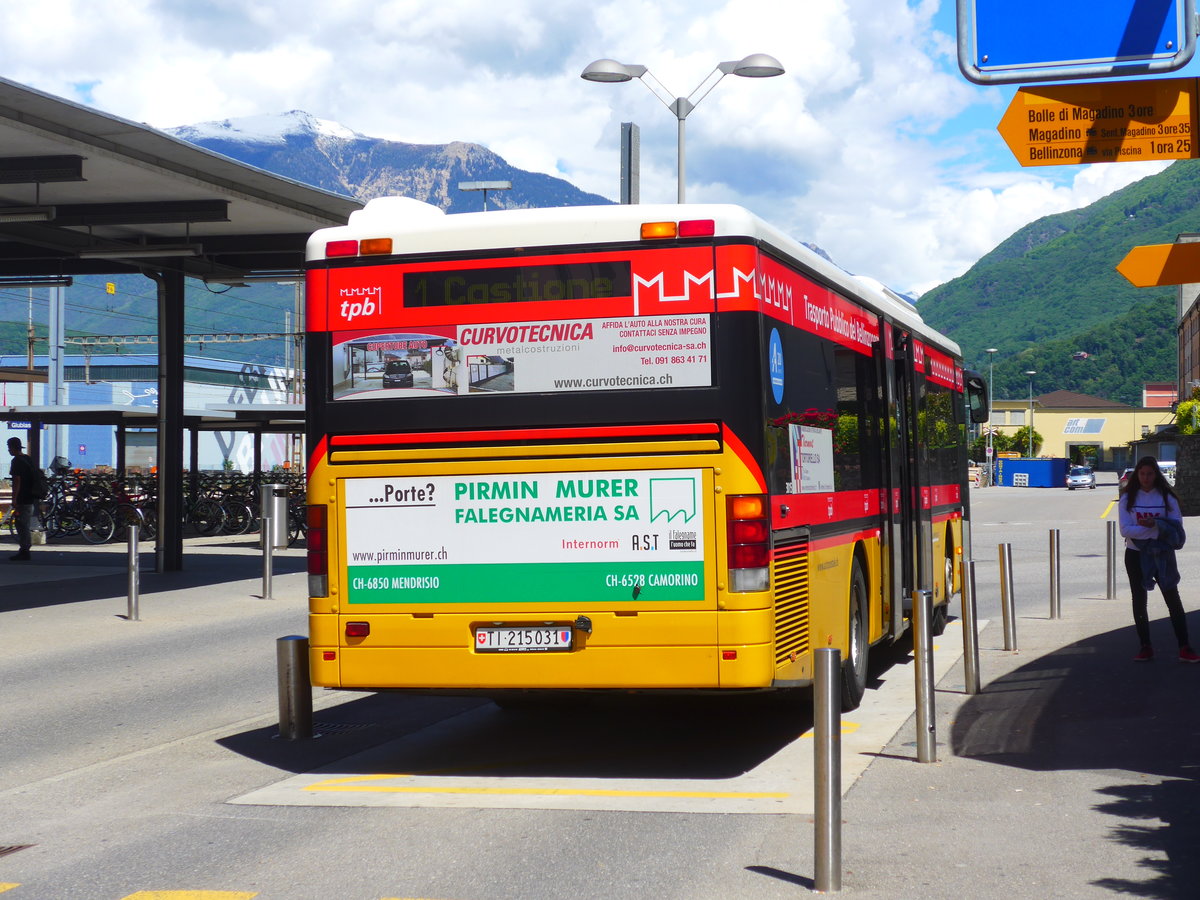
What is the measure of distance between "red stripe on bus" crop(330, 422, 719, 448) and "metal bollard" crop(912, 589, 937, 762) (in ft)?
5.19

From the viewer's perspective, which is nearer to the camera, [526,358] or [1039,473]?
[526,358]

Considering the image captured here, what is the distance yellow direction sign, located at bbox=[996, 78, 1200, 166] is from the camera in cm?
663

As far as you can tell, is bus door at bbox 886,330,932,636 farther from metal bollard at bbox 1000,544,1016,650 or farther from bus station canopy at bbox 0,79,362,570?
bus station canopy at bbox 0,79,362,570

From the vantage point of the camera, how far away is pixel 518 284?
7.82 metres

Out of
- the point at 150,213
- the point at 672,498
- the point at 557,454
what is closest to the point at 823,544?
the point at 672,498

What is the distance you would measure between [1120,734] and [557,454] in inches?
149

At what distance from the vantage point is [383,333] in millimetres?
8000

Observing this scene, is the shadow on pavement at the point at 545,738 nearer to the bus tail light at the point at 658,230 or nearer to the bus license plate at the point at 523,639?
the bus license plate at the point at 523,639

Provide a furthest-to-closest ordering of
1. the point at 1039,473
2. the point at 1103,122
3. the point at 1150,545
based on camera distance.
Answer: the point at 1039,473, the point at 1150,545, the point at 1103,122

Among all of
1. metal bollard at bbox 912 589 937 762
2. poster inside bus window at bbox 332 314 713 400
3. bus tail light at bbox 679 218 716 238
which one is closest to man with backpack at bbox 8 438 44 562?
poster inside bus window at bbox 332 314 713 400

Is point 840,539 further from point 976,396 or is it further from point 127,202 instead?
point 127,202

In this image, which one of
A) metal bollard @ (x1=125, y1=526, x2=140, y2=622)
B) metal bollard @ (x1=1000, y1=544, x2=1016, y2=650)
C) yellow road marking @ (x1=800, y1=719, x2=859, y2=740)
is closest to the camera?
yellow road marking @ (x1=800, y1=719, x2=859, y2=740)

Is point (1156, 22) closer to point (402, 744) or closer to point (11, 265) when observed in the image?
point (402, 744)

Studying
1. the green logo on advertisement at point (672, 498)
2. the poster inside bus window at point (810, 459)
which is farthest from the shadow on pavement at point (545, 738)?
the poster inside bus window at point (810, 459)
